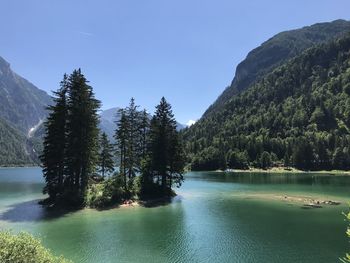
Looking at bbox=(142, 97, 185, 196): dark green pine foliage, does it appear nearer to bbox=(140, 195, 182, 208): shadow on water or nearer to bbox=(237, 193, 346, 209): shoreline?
bbox=(140, 195, 182, 208): shadow on water

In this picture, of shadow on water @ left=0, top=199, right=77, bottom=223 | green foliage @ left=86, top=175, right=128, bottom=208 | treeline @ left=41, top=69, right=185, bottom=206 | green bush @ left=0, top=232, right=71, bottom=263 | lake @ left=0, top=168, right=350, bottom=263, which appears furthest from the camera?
treeline @ left=41, top=69, right=185, bottom=206

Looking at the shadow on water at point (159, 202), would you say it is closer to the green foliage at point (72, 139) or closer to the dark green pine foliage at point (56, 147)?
the green foliage at point (72, 139)

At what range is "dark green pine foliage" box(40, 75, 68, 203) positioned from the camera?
238ft

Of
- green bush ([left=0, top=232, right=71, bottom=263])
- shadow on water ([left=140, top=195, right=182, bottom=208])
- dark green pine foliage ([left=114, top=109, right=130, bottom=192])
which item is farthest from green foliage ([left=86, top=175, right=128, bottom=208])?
green bush ([left=0, top=232, right=71, bottom=263])

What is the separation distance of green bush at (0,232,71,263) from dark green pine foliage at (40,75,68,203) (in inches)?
2036

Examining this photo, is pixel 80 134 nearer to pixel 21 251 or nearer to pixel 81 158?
pixel 81 158

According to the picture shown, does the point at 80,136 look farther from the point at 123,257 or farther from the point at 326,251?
the point at 326,251

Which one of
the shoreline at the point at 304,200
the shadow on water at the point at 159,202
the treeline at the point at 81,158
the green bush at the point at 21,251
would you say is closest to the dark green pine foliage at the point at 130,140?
the treeline at the point at 81,158

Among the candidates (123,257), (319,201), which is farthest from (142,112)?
(123,257)

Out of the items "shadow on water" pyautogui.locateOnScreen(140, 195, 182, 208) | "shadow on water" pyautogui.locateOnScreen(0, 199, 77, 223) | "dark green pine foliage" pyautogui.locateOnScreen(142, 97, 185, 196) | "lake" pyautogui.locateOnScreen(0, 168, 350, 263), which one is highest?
"dark green pine foliage" pyautogui.locateOnScreen(142, 97, 185, 196)

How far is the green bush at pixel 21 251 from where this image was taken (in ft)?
65.0

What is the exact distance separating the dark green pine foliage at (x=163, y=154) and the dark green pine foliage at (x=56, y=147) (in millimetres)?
17710

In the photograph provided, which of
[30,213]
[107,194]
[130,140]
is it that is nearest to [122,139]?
[130,140]

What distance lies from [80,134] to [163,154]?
21.4 m
